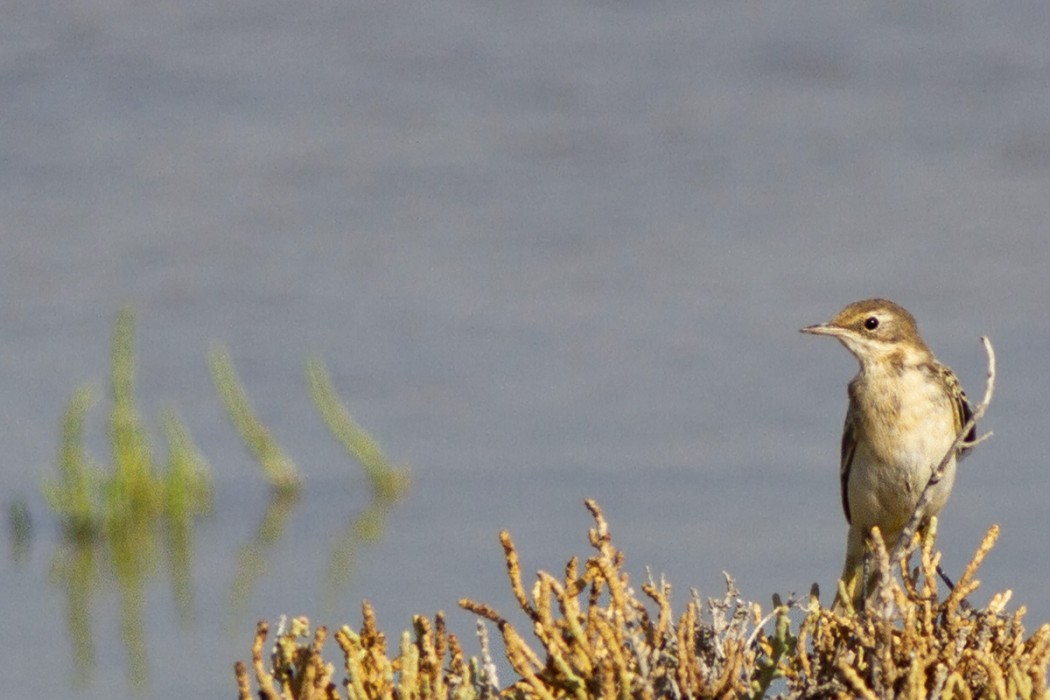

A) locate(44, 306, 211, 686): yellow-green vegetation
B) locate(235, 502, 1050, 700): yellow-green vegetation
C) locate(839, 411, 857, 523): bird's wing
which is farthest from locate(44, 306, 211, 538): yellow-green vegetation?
locate(235, 502, 1050, 700): yellow-green vegetation

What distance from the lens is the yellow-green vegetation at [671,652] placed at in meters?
5.30

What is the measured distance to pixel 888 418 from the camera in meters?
8.00

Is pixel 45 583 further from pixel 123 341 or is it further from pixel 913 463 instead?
pixel 913 463

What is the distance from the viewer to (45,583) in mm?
12625

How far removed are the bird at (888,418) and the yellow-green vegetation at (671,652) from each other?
219 centimetres

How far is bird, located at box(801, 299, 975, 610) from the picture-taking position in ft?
25.9

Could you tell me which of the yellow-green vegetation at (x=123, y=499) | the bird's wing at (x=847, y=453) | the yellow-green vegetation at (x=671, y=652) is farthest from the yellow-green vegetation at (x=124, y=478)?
the yellow-green vegetation at (x=671, y=652)

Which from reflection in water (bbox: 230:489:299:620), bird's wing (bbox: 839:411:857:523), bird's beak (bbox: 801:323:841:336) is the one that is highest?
reflection in water (bbox: 230:489:299:620)

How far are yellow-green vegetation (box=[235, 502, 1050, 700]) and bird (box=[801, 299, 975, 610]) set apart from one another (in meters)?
2.19

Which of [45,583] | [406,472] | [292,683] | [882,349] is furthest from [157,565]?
[292,683]

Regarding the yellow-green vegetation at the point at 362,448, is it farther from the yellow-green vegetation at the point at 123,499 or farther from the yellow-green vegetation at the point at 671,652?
the yellow-green vegetation at the point at 671,652

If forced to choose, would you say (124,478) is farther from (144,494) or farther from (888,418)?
(888,418)

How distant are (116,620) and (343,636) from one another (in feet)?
22.4

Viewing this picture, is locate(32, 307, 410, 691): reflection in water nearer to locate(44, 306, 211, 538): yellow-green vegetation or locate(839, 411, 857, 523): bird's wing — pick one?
locate(44, 306, 211, 538): yellow-green vegetation
